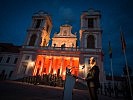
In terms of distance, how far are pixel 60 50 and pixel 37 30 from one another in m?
11.6

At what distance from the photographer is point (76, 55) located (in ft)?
95.9

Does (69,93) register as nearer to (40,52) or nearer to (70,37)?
(40,52)

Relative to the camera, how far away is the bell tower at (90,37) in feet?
91.9

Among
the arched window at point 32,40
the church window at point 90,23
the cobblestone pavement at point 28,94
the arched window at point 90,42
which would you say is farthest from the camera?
the church window at point 90,23

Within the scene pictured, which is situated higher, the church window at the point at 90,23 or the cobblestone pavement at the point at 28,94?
the church window at the point at 90,23

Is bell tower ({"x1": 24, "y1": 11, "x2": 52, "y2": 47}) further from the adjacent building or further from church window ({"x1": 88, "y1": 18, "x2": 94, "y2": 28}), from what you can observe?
church window ({"x1": 88, "y1": 18, "x2": 94, "y2": 28})

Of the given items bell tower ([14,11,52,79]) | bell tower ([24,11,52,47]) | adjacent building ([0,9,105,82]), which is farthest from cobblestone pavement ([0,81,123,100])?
bell tower ([24,11,52,47])

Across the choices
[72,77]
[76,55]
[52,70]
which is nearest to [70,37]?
[76,55]

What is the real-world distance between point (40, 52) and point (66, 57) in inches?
298

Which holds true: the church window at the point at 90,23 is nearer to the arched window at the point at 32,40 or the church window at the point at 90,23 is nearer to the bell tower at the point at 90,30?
the bell tower at the point at 90,30

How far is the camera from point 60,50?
98.0ft

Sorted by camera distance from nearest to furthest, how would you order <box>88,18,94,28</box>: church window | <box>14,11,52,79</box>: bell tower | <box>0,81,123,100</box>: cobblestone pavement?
1. <box>0,81,123,100</box>: cobblestone pavement
2. <box>14,11,52,79</box>: bell tower
3. <box>88,18,94,28</box>: church window

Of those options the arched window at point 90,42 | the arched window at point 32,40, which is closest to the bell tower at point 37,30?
the arched window at point 32,40

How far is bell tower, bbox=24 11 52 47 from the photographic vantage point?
33.8 m
